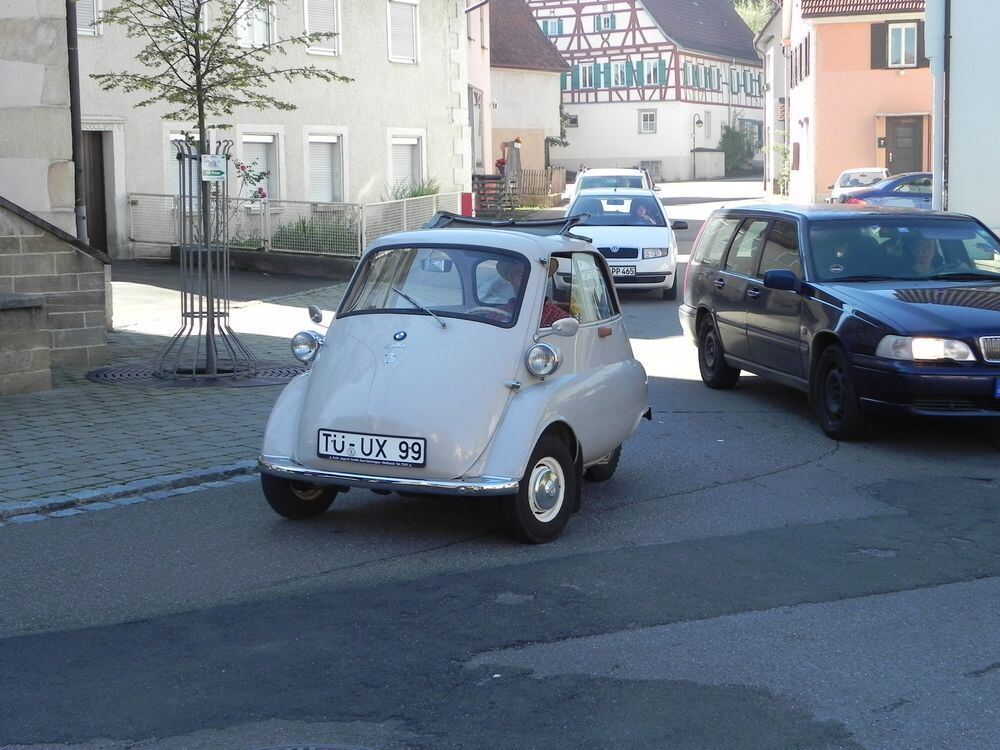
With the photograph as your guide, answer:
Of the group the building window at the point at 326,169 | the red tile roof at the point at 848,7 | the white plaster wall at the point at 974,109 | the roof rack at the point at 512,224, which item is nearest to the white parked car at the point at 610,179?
the building window at the point at 326,169

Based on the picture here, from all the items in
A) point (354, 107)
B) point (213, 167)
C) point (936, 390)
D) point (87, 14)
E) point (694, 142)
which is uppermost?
point (694, 142)

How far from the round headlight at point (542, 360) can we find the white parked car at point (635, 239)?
13265mm

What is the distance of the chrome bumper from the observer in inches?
271

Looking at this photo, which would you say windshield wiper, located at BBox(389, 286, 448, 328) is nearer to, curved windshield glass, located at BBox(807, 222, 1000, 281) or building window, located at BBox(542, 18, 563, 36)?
curved windshield glass, located at BBox(807, 222, 1000, 281)

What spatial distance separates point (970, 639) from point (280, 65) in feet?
90.4

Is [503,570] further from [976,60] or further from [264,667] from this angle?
[976,60]

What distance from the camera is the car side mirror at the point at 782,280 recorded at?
10766 millimetres

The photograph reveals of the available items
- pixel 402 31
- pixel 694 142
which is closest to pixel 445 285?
pixel 402 31

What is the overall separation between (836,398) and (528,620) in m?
5.12

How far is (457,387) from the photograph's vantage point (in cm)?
710

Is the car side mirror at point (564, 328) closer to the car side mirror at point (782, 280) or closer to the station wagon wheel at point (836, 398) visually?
the station wagon wheel at point (836, 398)

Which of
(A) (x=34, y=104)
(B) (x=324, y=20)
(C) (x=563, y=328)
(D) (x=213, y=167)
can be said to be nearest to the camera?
(C) (x=563, y=328)

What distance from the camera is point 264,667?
207 inches

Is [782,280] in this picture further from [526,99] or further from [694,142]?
[694,142]
